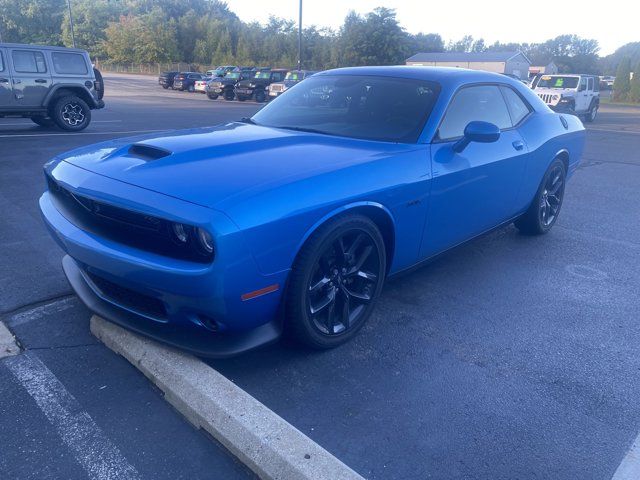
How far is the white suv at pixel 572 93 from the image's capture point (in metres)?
19.1

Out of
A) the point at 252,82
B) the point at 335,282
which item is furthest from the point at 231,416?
the point at 252,82

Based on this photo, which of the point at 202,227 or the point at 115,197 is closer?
the point at 202,227

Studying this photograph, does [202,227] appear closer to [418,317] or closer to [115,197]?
[115,197]

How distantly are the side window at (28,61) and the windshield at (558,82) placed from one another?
17665mm

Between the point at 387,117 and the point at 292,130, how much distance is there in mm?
645

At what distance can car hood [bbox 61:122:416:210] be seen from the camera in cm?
238

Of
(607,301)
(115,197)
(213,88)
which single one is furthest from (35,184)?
(213,88)

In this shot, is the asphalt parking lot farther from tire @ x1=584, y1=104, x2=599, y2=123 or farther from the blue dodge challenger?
tire @ x1=584, y1=104, x2=599, y2=123

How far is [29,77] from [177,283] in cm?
1054

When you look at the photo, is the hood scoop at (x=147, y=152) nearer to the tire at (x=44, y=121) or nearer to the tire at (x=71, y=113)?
the tire at (x=71, y=113)

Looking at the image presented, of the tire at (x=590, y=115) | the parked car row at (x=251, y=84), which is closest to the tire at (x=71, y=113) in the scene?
the parked car row at (x=251, y=84)

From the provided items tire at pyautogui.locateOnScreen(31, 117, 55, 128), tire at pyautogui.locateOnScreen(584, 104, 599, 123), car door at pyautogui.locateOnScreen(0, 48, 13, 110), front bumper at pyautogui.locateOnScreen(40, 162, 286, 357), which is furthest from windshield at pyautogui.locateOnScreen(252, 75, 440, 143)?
tire at pyautogui.locateOnScreen(584, 104, 599, 123)

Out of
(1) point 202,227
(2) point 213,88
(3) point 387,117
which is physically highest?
(3) point 387,117

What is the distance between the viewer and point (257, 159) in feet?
9.05
